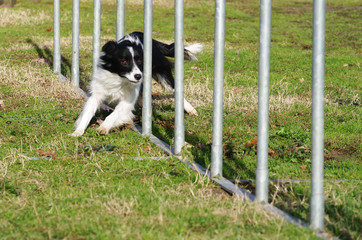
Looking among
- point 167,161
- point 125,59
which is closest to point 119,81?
point 125,59

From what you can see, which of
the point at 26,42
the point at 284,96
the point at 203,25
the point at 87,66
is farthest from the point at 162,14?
the point at 284,96

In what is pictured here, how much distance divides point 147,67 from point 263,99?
2298 mm

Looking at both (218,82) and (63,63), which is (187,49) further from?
(63,63)

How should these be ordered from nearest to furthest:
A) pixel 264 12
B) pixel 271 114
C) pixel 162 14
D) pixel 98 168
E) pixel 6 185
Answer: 1. pixel 264 12
2. pixel 6 185
3. pixel 98 168
4. pixel 271 114
5. pixel 162 14

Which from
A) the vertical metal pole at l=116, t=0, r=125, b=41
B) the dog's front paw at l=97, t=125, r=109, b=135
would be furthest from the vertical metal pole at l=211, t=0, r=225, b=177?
the vertical metal pole at l=116, t=0, r=125, b=41

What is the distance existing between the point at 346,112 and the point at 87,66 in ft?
17.3

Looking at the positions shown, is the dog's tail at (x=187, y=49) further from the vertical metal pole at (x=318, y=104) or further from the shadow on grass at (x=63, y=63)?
the vertical metal pole at (x=318, y=104)

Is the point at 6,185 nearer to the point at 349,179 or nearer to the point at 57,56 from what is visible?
the point at 349,179

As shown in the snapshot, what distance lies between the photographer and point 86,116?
238 inches

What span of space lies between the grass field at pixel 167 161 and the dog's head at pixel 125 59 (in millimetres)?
672

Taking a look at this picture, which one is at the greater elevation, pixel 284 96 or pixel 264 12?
pixel 264 12

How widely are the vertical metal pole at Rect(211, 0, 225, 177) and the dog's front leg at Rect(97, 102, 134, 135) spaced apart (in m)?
1.96

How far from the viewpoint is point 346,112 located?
6934 mm

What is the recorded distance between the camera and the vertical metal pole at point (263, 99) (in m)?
3.52
